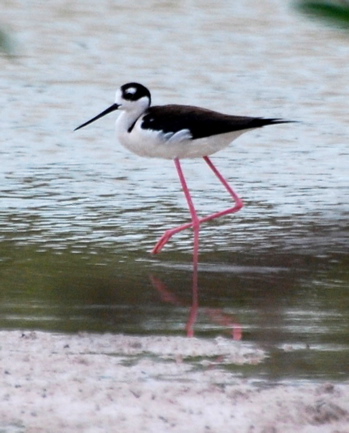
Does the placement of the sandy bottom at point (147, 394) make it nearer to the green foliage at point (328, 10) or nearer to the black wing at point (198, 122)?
the green foliage at point (328, 10)

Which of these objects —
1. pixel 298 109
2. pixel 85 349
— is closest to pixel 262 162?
pixel 298 109

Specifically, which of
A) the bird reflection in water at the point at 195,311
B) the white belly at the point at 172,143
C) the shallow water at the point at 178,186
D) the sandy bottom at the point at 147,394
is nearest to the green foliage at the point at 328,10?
the shallow water at the point at 178,186

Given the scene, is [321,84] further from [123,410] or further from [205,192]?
[123,410]

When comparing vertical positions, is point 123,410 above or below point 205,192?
above

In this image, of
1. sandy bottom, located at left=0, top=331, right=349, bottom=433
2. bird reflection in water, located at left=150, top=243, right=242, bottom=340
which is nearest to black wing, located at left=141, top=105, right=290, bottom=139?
bird reflection in water, located at left=150, top=243, right=242, bottom=340

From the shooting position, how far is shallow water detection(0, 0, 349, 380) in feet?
19.2

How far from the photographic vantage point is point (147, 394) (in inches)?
174

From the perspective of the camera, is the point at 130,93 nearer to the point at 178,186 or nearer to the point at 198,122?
the point at 198,122

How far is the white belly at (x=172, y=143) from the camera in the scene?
7.98 meters

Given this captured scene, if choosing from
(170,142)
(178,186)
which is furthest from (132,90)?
(178,186)

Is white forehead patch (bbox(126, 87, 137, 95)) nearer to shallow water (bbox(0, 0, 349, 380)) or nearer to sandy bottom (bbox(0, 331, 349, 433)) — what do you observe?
shallow water (bbox(0, 0, 349, 380))

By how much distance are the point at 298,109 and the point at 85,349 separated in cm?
806

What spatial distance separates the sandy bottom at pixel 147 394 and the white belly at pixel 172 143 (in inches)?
116

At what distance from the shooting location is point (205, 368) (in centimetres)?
489
